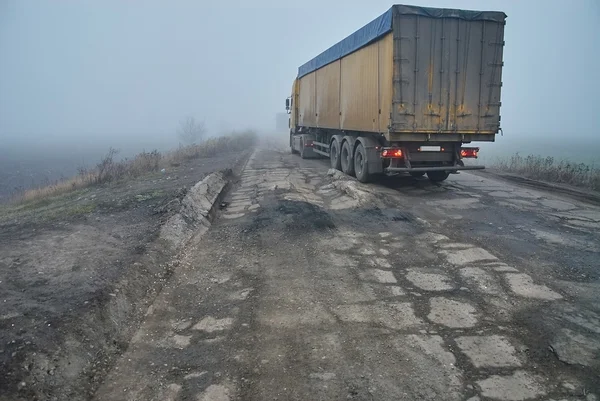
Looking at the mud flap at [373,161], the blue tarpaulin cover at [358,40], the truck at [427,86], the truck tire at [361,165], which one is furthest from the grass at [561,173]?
the blue tarpaulin cover at [358,40]

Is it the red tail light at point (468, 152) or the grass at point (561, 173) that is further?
the grass at point (561, 173)

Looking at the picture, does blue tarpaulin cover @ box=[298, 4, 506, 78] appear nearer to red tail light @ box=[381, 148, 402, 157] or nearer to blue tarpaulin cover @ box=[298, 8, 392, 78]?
blue tarpaulin cover @ box=[298, 8, 392, 78]

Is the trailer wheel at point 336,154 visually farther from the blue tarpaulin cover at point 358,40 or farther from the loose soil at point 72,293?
the loose soil at point 72,293

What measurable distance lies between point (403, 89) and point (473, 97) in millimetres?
1756

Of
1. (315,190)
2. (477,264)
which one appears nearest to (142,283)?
(477,264)

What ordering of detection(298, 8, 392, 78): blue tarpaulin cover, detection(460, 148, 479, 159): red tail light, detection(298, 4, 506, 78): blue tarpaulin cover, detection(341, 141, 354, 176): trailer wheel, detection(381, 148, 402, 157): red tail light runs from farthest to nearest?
detection(341, 141, 354, 176): trailer wheel < detection(460, 148, 479, 159): red tail light < detection(381, 148, 402, 157): red tail light < detection(298, 8, 392, 78): blue tarpaulin cover < detection(298, 4, 506, 78): blue tarpaulin cover

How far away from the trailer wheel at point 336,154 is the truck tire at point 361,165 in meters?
1.59

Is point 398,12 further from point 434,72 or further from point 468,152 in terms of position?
point 468,152

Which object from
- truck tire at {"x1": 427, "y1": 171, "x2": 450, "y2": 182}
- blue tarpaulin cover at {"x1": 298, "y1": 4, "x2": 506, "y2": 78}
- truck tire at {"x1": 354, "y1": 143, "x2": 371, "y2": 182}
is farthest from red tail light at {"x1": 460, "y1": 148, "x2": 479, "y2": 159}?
blue tarpaulin cover at {"x1": 298, "y1": 4, "x2": 506, "y2": 78}

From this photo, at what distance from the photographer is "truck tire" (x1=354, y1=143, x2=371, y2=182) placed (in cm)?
1082

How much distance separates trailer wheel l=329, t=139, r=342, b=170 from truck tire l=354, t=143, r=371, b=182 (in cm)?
159

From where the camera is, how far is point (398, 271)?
5039 mm

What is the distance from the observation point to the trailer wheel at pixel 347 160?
12125 mm

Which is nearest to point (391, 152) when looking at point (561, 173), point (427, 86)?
point (427, 86)
